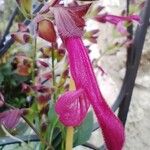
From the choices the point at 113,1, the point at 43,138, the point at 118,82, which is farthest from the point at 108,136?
the point at 113,1

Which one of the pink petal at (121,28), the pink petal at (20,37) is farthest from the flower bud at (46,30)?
the pink petal at (121,28)

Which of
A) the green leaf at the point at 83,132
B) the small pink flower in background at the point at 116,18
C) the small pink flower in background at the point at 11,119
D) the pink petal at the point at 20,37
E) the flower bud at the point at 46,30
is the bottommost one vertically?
the green leaf at the point at 83,132

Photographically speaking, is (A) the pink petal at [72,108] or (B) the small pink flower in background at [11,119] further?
(B) the small pink flower in background at [11,119]

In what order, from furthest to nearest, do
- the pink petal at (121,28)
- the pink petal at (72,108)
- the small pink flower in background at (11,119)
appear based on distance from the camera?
the pink petal at (121,28) < the small pink flower in background at (11,119) < the pink petal at (72,108)

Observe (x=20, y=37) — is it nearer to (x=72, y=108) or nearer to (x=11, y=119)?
(x=11, y=119)

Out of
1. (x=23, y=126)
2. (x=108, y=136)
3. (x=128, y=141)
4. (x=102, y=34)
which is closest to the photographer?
(x=108, y=136)

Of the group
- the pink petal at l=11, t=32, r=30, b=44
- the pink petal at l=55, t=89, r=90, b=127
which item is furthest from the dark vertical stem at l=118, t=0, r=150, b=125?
the pink petal at l=55, t=89, r=90, b=127

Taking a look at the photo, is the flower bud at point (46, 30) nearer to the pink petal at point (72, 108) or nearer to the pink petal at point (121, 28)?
the pink petal at point (72, 108)

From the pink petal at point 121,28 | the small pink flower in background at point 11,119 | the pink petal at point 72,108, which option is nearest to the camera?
the pink petal at point 72,108

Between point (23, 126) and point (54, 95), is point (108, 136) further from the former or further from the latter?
point (23, 126)

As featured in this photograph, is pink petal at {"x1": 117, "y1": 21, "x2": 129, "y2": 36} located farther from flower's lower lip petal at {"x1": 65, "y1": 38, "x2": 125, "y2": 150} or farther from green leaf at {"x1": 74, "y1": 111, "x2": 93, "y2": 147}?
flower's lower lip petal at {"x1": 65, "y1": 38, "x2": 125, "y2": 150}
